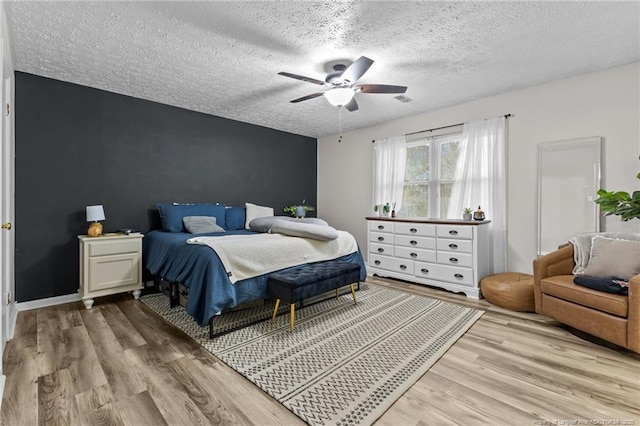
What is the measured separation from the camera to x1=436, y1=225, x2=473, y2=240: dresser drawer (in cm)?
370

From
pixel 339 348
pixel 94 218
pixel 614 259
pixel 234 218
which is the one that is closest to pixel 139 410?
pixel 339 348

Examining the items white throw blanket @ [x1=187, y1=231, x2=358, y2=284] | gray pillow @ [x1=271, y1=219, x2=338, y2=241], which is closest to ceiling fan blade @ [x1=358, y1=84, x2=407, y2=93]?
gray pillow @ [x1=271, y1=219, x2=338, y2=241]

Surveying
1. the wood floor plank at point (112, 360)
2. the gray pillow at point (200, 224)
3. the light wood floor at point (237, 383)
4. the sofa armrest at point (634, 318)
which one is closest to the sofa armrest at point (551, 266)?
the light wood floor at point (237, 383)

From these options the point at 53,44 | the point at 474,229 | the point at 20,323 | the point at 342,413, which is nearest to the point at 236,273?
the point at 342,413

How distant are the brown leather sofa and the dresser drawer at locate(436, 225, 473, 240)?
898mm

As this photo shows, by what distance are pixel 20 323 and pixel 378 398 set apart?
11.0 ft

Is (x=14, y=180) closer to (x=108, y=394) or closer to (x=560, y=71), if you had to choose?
(x=108, y=394)

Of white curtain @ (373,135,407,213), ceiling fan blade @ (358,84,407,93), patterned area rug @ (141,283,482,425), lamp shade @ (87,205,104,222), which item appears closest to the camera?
patterned area rug @ (141,283,482,425)

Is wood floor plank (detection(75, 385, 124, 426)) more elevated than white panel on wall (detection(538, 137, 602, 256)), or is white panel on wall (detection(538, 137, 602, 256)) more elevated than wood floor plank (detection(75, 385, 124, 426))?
white panel on wall (detection(538, 137, 602, 256))

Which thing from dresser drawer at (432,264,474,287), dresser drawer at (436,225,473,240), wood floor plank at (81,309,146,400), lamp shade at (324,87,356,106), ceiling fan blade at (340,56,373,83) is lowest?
wood floor plank at (81,309,146,400)

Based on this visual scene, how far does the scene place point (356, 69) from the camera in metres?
2.52

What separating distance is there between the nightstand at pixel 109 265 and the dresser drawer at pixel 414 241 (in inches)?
136

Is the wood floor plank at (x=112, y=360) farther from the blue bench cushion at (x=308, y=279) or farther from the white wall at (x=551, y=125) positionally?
the white wall at (x=551, y=125)

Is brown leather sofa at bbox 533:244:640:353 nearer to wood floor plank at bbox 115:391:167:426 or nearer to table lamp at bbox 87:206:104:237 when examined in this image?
wood floor plank at bbox 115:391:167:426
